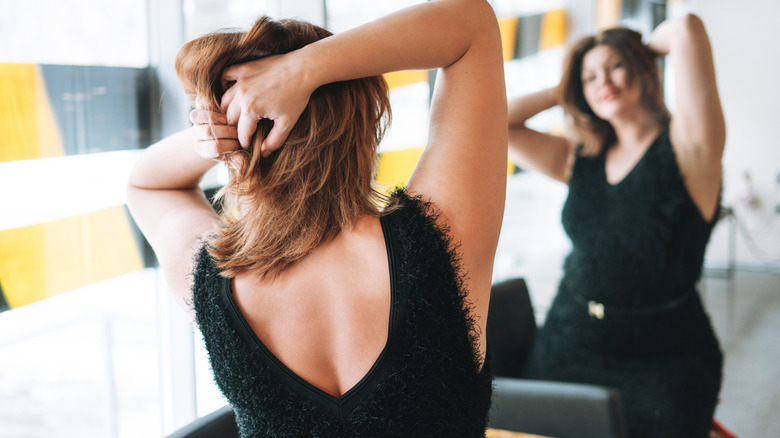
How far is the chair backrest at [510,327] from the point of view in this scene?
2.32 metres

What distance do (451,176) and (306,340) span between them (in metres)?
0.32

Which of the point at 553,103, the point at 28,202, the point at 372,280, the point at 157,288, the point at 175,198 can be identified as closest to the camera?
the point at 372,280

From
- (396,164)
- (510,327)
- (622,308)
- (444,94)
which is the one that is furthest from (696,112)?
(396,164)

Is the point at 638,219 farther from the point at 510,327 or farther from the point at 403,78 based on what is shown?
the point at 403,78

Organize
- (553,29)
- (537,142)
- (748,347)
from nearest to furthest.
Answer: (537,142) → (748,347) → (553,29)

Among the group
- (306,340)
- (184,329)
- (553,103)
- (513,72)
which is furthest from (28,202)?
(513,72)

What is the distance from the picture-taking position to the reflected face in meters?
2.18

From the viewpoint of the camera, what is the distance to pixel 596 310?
7.25 ft

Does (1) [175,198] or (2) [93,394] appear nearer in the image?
(1) [175,198]

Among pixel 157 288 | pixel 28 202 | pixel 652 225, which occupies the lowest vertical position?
pixel 157 288

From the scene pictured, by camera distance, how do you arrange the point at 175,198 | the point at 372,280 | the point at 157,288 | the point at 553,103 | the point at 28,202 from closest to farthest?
1. the point at 372,280
2. the point at 175,198
3. the point at 28,202
4. the point at 157,288
5. the point at 553,103

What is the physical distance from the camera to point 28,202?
150 cm

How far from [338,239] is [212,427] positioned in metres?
0.83

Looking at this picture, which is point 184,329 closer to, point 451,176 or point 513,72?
point 451,176
